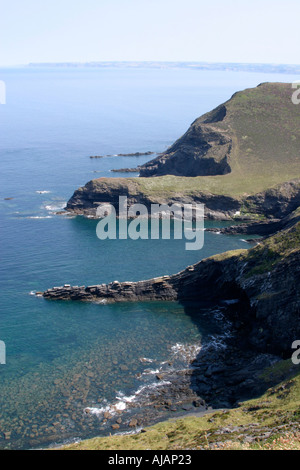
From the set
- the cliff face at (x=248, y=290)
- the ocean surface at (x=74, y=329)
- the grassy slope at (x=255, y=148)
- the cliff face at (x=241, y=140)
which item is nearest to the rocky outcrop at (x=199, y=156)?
the cliff face at (x=241, y=140)

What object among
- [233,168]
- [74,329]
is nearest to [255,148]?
[233,168]

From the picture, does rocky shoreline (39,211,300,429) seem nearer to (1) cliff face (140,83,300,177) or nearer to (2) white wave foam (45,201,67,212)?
(2) white wave foam (45,201,67,212)

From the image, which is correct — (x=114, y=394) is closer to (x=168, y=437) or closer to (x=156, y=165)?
(x=168, y=437)

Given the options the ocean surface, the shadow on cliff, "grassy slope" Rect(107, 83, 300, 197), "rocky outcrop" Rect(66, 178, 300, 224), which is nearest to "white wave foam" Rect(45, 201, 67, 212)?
"rocky outcrop" Rect(66, 178, 300, 224)
